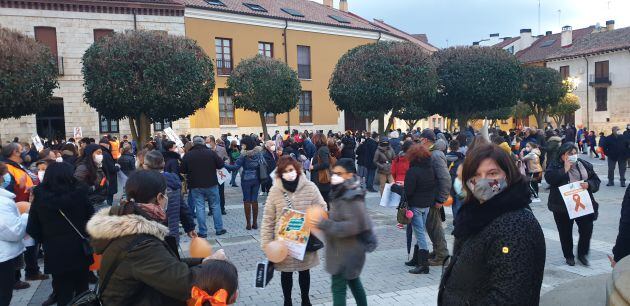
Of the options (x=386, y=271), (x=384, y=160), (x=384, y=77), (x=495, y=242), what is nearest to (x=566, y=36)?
(x=384, y=77)

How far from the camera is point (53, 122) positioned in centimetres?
2511

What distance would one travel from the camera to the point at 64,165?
14.2ft

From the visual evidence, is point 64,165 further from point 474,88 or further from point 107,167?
point 474,88

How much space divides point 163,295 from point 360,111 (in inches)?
697

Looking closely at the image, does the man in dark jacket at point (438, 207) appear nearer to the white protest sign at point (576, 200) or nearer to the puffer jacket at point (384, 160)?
the white protest sign at point (576, 200)

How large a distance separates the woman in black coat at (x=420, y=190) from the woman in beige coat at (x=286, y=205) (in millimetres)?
1597

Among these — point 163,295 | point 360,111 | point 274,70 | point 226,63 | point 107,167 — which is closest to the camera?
point 163,295

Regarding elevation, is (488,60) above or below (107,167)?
above

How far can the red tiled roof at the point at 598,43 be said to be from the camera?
39312 mm

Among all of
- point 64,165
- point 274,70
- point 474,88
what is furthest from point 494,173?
point 474,88

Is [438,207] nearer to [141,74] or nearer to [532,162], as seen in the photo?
[532,162]

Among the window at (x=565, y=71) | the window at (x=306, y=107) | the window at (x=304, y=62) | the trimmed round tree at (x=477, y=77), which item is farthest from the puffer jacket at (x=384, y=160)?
the window at (x=565, y=71)

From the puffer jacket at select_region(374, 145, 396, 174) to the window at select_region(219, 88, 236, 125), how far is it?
1919cm

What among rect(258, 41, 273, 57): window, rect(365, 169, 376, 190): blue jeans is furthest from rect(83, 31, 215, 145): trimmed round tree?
rect(258, 41, 273, 57): window
